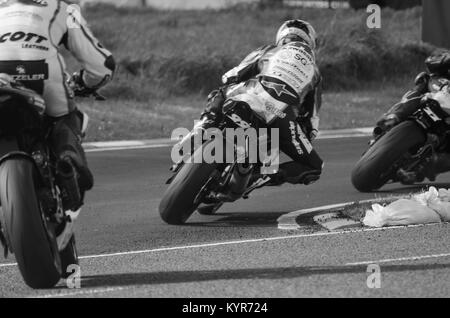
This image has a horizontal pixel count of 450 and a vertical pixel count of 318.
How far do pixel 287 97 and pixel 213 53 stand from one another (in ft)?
36.6

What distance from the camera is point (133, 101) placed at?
18750mm

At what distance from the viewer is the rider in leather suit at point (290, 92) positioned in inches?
373

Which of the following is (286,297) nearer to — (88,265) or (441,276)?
(441,276)

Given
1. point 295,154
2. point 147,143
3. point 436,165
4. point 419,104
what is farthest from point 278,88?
point 147,143

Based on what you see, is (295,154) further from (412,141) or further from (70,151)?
(70,151)

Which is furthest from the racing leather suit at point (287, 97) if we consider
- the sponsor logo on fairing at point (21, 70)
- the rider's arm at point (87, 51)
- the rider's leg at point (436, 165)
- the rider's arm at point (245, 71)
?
the sponsor logo on fairing at point (21, 70)

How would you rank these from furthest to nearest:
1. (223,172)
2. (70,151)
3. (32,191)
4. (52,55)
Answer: (223,172)
(52,55)
(70,151)
(32,191)

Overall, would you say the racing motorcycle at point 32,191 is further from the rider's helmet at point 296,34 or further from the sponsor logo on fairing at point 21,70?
the rider's helmet at point 296,34

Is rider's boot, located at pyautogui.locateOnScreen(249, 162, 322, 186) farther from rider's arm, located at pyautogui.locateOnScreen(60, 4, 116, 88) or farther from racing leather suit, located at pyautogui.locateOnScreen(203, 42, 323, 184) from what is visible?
rider's arm, located at pyautogui.locateOnScreen(60, 4, 116, 88)

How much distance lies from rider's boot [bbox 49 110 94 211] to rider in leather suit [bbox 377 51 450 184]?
4.20 meters

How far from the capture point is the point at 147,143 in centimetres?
1538

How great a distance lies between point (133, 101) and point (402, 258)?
11.8m

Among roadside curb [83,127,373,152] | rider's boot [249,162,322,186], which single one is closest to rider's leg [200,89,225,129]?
rider's boot [249,162,322,186]
